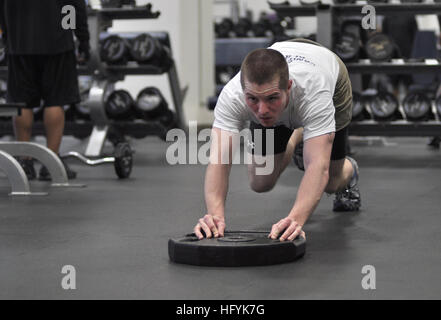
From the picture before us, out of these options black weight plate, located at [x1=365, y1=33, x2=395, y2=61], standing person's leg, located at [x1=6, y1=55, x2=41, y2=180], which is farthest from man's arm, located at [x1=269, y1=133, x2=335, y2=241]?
black weight plate, located at [x1=365, y1=33, x2=395, y2=61]

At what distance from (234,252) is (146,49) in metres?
3.49

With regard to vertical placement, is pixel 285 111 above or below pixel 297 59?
below

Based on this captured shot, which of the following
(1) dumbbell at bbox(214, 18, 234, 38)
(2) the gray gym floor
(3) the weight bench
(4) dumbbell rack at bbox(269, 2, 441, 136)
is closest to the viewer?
(2) the gray gym floor

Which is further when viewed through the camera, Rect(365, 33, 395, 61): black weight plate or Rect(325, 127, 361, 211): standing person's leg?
Rect(365, 33, 395, 61): black weight plate

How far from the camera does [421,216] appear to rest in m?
2.91

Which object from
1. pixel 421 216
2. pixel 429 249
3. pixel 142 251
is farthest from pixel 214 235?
pixel 421 216

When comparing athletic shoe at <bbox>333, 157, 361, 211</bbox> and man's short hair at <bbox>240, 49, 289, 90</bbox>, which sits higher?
man's short hair at <bbox>240, 49, 289, 90</bbox>

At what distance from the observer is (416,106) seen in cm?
513

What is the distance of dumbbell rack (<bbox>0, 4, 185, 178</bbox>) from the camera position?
16.8 ft

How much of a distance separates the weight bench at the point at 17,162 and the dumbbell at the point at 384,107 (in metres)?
2.20

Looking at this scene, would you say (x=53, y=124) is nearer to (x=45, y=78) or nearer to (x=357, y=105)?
(x=45, y=78)

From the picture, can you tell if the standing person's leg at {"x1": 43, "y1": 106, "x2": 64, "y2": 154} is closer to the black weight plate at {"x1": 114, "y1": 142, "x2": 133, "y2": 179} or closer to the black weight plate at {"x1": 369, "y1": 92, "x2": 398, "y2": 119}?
the black weight plate at {"x1": 114, "y1": 142, "x2": 133, "y2": 179}

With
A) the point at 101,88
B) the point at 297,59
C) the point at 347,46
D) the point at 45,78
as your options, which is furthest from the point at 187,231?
the point at 347,46

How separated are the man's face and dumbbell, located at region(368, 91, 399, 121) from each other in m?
3.20
